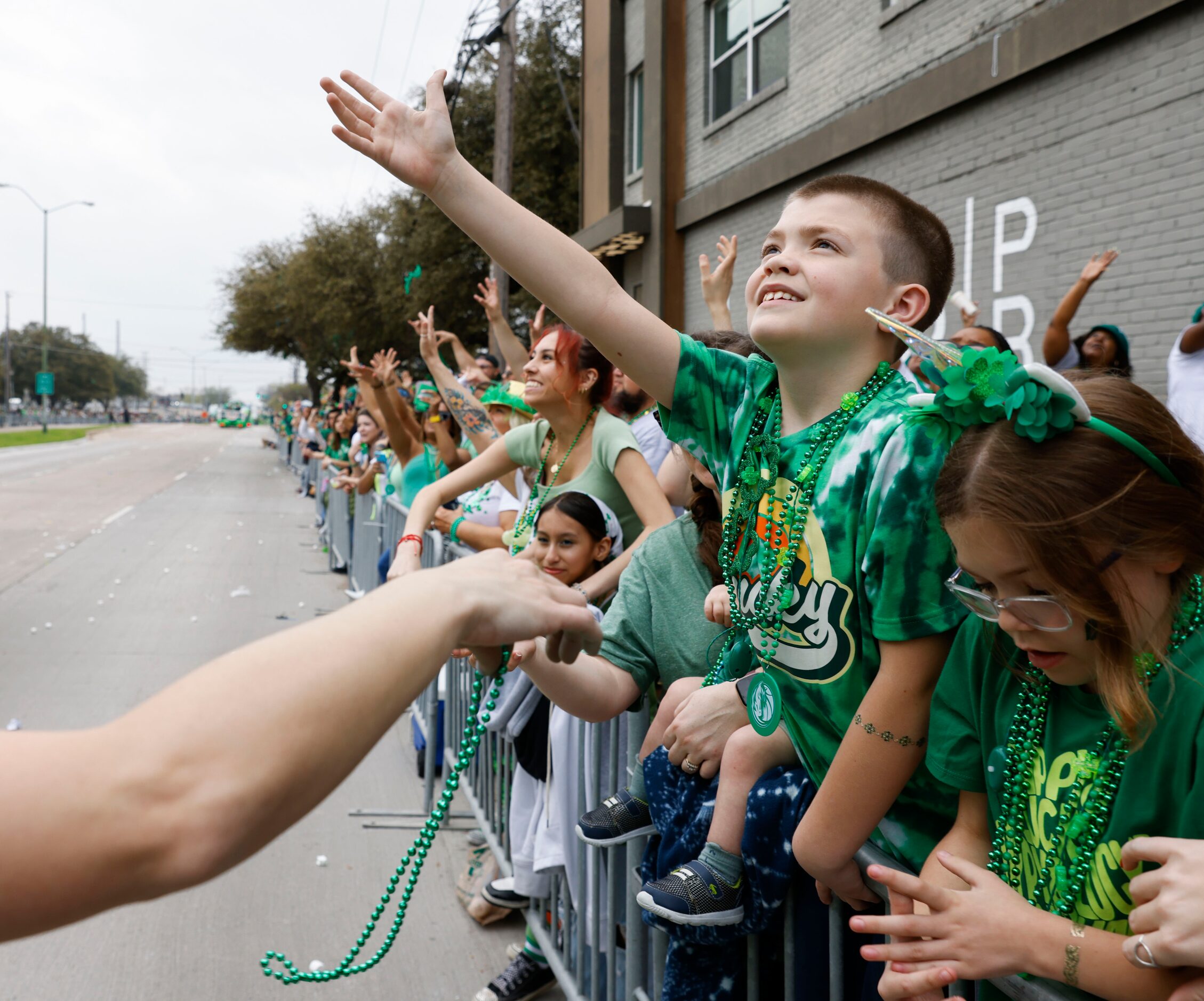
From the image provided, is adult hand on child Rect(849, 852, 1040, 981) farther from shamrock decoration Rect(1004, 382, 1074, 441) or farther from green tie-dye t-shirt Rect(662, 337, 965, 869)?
shamrock decoration Rect(1004, 382, 1074, 441)

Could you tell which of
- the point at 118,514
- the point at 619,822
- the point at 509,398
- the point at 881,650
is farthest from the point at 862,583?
the point at 118,514

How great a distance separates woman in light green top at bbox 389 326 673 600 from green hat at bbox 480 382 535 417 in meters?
1.30

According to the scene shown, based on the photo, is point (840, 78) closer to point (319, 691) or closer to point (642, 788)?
point (642, 788)

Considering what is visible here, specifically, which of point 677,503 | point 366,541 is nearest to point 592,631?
point 677,503

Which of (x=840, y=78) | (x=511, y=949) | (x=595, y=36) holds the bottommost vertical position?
(x=511, y=949)

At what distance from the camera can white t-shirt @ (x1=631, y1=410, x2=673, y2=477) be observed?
462 cm

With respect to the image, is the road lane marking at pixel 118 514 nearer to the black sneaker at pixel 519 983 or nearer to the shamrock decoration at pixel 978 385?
the black sneaker at pixel 519 983

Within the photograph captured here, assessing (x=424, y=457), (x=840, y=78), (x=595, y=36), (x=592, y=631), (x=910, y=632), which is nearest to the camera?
(x=592, y=631)

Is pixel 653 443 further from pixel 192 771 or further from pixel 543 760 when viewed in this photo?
pixel 192 771

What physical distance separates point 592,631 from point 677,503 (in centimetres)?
293

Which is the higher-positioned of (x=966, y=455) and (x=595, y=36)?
(x=595, y=36)

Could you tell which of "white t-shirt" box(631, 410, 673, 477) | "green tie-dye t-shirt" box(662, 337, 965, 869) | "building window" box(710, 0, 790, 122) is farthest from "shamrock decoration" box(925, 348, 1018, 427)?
"building window" box(710, 0, 790, 122)

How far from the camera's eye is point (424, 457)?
686 cm

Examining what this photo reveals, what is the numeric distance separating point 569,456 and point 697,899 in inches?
92.6
